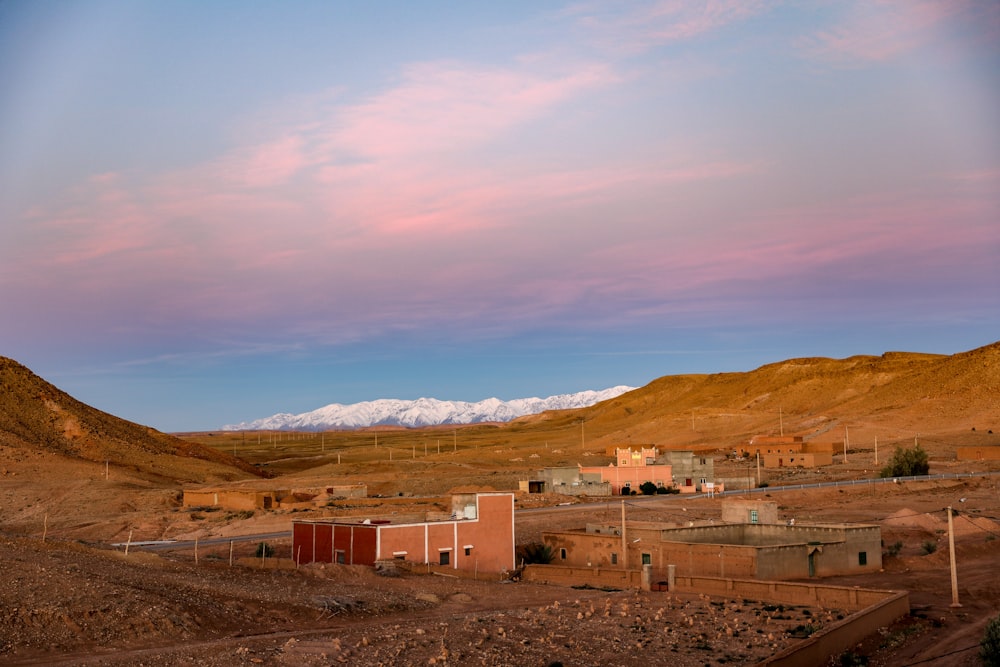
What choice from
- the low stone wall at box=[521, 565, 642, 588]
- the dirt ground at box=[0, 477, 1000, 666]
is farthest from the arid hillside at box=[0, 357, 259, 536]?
the dirt ground at box=[0, 477, 1000, 666]

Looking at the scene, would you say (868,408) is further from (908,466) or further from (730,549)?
(730,549)

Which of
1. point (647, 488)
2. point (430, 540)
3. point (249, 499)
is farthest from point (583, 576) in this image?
point (647, 488)

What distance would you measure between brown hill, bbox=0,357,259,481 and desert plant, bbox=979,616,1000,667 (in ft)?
283

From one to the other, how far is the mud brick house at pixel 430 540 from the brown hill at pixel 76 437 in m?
56.1

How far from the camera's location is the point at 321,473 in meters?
122

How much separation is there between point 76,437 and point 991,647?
102446 millimetres

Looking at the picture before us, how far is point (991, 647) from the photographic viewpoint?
26.5 metres

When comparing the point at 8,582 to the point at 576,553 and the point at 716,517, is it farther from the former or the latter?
the point at 716,517

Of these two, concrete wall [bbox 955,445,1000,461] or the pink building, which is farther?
concrete wall [bbox 955,445,1000,461]

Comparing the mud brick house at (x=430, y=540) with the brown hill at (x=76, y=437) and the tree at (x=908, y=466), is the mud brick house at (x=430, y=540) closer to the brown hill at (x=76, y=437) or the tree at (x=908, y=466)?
the tree at (x=908, y=466)

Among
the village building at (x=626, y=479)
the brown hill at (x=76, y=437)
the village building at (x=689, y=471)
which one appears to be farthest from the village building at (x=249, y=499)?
the village building at (x=689, y=471)

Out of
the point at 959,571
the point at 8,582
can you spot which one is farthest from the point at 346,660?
the point at 959,571

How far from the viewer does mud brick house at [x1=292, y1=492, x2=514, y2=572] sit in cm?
4525

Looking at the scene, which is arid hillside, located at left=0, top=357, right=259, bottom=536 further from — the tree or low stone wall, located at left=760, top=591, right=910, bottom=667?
the tree
